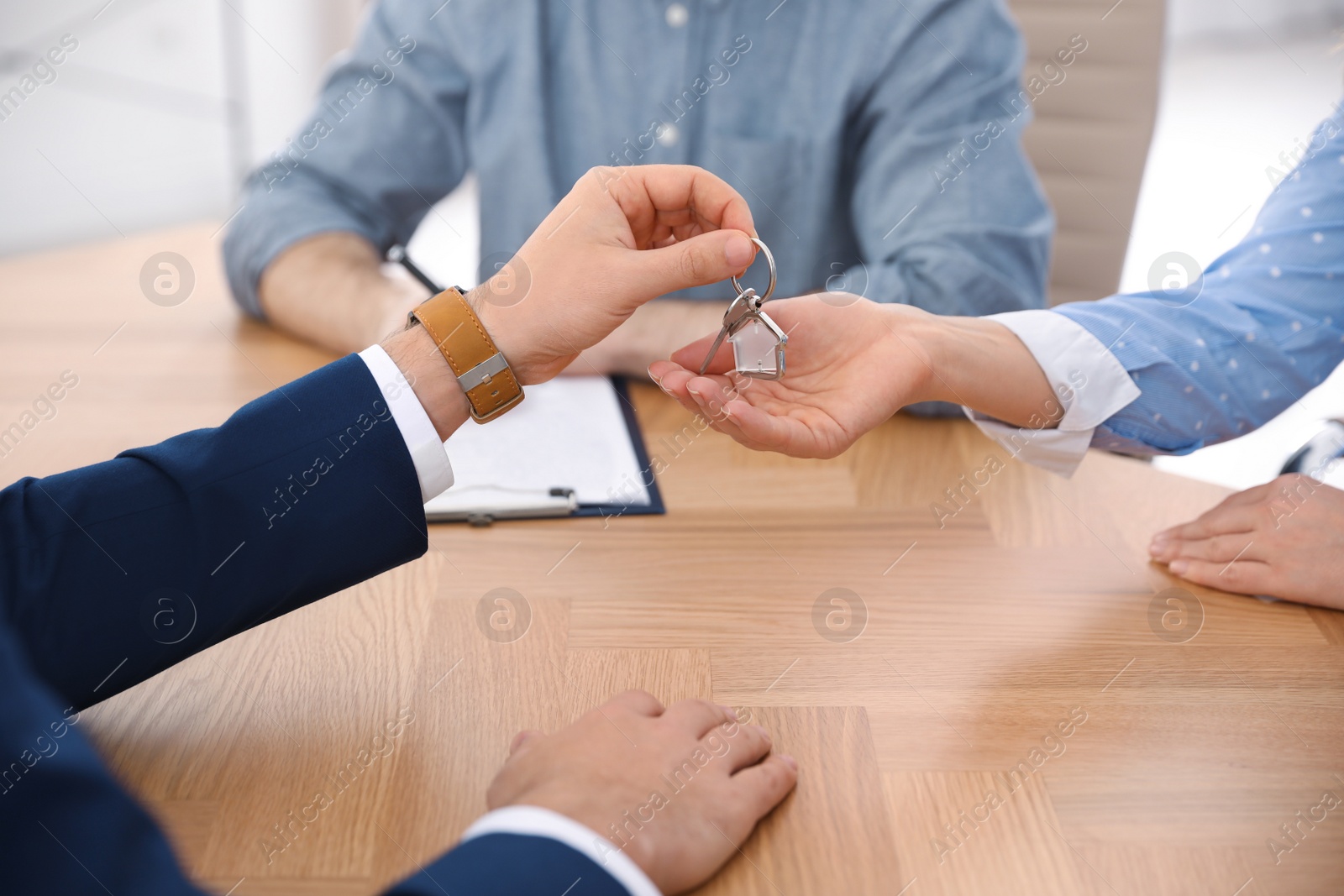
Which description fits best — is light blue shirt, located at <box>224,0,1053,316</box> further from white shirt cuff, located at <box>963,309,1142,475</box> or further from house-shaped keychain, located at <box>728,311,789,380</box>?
house-shaped keychain, located at <box>728,311,789,380</box>

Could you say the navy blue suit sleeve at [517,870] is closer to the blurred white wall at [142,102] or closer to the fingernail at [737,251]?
the fingernail at [737,251]

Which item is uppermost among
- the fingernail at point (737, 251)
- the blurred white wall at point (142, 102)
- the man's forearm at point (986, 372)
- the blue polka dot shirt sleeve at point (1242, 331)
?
the blurred white wall at point (142, 102)

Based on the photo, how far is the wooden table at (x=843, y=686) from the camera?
65cm

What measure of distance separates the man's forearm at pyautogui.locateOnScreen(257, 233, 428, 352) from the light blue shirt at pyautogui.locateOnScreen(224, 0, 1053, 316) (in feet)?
0.11

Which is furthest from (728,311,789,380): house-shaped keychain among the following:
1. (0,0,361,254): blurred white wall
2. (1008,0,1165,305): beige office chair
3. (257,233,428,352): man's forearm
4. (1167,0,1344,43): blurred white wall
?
(1167,0,1344,43): blurred white wall

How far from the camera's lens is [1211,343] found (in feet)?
3.52

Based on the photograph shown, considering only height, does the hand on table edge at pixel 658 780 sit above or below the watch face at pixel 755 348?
below

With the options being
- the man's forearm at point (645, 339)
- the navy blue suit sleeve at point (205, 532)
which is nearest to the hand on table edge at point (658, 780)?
the navy blue suit sleeve at point (205, 532)

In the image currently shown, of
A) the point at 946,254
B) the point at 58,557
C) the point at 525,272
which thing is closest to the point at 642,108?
the point at 946,254

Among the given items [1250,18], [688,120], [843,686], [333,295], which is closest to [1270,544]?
[843,686]

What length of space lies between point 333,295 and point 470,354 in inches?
24.9

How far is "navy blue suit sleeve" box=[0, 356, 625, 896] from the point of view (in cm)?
74

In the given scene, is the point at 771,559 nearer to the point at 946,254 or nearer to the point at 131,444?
the point at 946,254

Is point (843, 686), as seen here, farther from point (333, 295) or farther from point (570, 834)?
point (333, 295)
